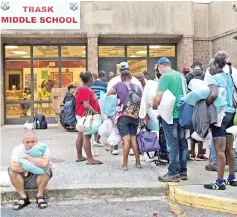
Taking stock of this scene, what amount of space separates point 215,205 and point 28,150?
259cm

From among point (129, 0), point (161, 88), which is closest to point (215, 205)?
point (161, 88)

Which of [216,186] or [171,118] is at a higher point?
[171,118]

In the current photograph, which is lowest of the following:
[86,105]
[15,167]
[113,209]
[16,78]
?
[113,209]

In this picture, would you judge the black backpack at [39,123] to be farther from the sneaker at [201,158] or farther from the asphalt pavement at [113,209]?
the asphalt pavement at [113,209]

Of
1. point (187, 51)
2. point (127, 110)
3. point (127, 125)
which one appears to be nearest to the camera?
point (127, 110)

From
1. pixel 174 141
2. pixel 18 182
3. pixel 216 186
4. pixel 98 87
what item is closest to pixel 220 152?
pixel 216 186

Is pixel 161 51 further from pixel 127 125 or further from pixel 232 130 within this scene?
pixel 232 130

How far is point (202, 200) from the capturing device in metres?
5.92

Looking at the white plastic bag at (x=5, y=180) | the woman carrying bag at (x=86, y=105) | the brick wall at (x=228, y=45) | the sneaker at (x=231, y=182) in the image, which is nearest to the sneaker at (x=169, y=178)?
the sneaker at (x=231, y=182)

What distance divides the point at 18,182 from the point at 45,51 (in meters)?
10.8

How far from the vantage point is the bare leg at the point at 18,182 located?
6.02 metres

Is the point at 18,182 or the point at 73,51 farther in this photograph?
the point at 73,51

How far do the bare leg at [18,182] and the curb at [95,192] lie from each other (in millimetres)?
199

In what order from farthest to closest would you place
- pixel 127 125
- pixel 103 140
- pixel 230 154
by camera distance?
pixel 103 140
pixel 127 125
pixel 230 154
